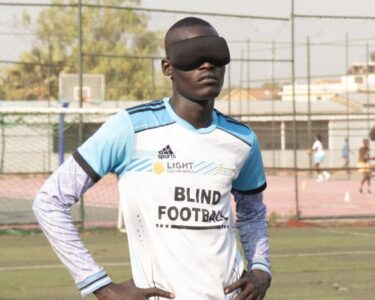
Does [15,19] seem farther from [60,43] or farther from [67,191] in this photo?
[60,43]

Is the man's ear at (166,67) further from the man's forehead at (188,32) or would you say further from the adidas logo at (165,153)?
the adidas logo at (165,153)

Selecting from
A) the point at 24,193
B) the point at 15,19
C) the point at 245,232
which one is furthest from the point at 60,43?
the point at 245,232

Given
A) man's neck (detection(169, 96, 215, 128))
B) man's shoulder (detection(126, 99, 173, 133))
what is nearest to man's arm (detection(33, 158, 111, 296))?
man's shoulder (detection(126, 99, 173, 133))

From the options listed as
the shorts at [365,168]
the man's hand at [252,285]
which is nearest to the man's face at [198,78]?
the man's hand at [252,285]

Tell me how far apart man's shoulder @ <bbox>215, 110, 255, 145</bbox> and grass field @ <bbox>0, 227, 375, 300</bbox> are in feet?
22.0

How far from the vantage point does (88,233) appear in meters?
18.6

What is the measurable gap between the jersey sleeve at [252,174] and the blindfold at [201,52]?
46 cm

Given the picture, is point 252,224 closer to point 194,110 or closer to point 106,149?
point 194,110

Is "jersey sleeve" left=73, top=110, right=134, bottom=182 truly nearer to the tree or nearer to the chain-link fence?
the chain-link fence

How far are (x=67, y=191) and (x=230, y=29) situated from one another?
1696cm

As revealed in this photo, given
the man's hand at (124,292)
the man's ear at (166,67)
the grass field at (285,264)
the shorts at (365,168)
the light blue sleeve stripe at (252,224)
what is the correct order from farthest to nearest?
the shorts at (365,168) < the grass field at (285,264) < the light blue sleeve stripe at (252,224) < the man's ear at (166,67) < the man's hand at (124,292)

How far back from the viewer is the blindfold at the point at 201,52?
13.3ft

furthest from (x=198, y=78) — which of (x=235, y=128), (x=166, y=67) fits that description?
(x=235, y=128)

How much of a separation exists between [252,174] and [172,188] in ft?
1.68
